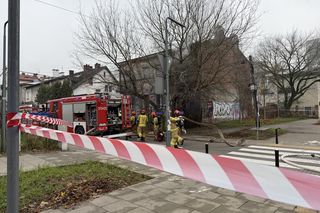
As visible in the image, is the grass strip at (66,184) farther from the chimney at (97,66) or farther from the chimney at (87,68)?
the chimney at (87,68)

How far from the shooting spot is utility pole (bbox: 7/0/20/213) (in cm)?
267

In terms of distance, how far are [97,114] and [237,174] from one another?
14.9 meters

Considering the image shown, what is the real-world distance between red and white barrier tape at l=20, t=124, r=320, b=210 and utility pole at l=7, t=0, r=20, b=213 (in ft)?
5.05

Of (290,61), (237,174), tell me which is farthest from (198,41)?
(290,61)

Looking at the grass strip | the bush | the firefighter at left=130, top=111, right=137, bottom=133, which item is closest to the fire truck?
the firefighter at left=130, top=111, right=137, bottom=133

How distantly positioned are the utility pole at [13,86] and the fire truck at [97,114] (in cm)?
1419

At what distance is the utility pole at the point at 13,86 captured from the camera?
8.77 feet

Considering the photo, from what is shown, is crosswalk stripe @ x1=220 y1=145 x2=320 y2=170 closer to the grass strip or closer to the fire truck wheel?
the grass strip

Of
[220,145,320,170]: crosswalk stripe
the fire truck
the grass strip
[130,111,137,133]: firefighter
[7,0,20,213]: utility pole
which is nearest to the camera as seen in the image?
[7,0,20,213]: utility pole

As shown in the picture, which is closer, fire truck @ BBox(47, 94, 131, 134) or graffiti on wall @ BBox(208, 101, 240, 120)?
fire truck @ BBox(47, 94, 131, 134)

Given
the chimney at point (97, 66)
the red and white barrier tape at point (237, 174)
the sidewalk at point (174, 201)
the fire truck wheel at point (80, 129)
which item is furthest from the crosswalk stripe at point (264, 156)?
the chimney at point (97, 66)

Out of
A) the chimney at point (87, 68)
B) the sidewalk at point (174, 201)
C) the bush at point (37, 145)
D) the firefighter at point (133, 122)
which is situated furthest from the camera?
the chimney at point (87, 68)

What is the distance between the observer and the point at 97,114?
16875mm

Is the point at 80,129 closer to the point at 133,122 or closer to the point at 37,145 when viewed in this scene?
the point at 133,122
